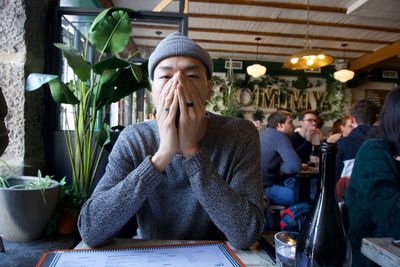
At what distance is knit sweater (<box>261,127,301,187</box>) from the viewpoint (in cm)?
329

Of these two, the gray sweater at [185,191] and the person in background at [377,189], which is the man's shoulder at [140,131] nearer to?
the gray sweater at [185,191]

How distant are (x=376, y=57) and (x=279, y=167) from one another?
16.8ft

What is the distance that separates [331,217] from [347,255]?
7cm

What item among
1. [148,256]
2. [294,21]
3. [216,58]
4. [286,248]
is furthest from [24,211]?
[216,58]

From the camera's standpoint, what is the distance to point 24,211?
1511mm

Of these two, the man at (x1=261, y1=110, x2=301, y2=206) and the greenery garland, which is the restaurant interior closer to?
the greenery garland

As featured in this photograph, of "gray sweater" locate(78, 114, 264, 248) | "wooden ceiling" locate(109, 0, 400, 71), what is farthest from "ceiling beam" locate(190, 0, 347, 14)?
"gray sweater" locate(78, 114, 264, 248)

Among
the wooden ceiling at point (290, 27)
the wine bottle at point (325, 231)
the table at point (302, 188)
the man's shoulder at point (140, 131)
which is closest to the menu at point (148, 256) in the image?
the wine bottle at point (325, 231)

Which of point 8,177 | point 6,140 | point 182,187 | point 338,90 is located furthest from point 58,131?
point 338,90

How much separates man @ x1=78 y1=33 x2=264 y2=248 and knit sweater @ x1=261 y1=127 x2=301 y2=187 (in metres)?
2.18

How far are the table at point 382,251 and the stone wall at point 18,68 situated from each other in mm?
1891

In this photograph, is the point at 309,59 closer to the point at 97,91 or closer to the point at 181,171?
the point at 97,91

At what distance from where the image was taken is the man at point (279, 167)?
3.24 metres

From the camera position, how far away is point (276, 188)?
3.28 metres
